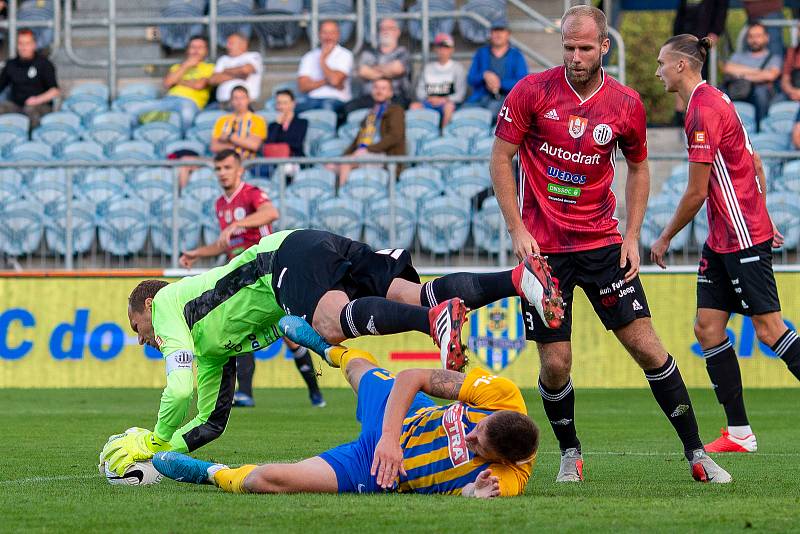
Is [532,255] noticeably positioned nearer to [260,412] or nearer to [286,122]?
[260,412]

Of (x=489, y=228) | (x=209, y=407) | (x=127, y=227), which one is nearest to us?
(x=209, y=407)

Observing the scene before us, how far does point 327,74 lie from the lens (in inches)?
717

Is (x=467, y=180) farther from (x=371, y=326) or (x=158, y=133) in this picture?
(x=371, y=326)

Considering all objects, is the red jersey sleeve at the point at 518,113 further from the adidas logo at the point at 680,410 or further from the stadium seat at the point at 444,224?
the stadium seat at the point at 444,224

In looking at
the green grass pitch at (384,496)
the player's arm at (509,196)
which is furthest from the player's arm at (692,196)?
the green grass pitch at (384,496)

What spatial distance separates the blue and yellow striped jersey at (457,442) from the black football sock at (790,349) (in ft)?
9.40

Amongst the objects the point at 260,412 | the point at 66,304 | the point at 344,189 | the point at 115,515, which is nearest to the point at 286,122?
the point at 344,189

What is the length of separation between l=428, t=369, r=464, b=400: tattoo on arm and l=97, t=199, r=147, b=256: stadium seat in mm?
9703

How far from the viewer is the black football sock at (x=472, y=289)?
23.0 feet

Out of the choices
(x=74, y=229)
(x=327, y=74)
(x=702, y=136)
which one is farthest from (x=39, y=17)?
(x=702, y=136)

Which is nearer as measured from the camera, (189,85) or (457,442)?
(457,442)

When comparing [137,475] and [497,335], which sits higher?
[137,475]

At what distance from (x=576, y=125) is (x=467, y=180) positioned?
800cm

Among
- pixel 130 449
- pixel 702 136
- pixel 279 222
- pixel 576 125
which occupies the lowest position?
pixel 279 222
